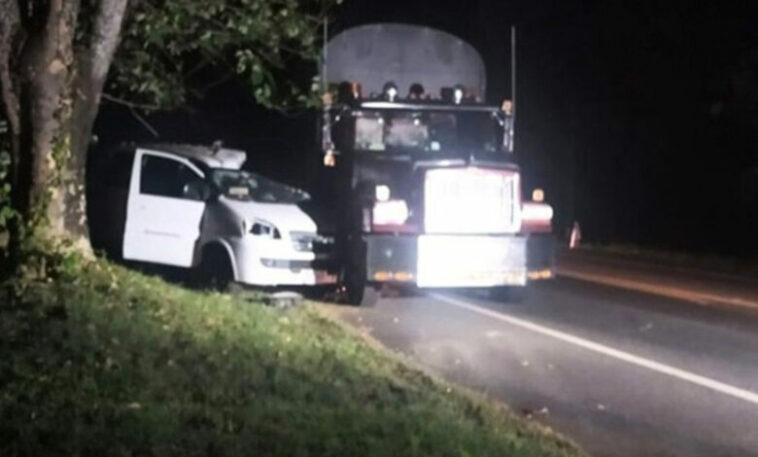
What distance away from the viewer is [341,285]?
53.9ft

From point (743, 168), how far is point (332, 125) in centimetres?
1949

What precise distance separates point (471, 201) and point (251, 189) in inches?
109

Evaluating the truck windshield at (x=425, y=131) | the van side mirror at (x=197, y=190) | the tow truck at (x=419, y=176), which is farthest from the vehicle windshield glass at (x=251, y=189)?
the truck windshield at (x=425, y=131)

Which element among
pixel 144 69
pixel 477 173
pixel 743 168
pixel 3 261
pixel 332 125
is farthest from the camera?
pixel 743 168

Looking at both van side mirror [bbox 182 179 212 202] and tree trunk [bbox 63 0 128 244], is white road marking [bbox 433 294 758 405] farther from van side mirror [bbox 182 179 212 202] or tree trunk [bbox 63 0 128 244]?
tree trunk [bbox 63 0 128 244]

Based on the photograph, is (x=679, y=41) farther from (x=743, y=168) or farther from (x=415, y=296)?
(x=415, y=296)

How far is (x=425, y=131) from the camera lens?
17.7 meters

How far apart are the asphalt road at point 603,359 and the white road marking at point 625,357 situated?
1 centimetres

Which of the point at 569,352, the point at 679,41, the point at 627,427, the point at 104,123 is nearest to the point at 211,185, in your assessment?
the point at 569,352

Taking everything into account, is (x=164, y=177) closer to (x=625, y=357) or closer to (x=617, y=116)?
(x=625, y=357)

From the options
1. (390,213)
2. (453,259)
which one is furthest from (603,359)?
(390,213)

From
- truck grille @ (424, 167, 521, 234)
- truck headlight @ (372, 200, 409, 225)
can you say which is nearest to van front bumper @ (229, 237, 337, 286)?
truck headlight @ (372, 200, 409, 225)

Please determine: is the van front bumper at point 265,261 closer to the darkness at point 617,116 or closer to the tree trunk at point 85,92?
the tree trunk at point 85,92

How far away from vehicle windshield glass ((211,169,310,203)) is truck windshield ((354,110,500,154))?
103 cm
